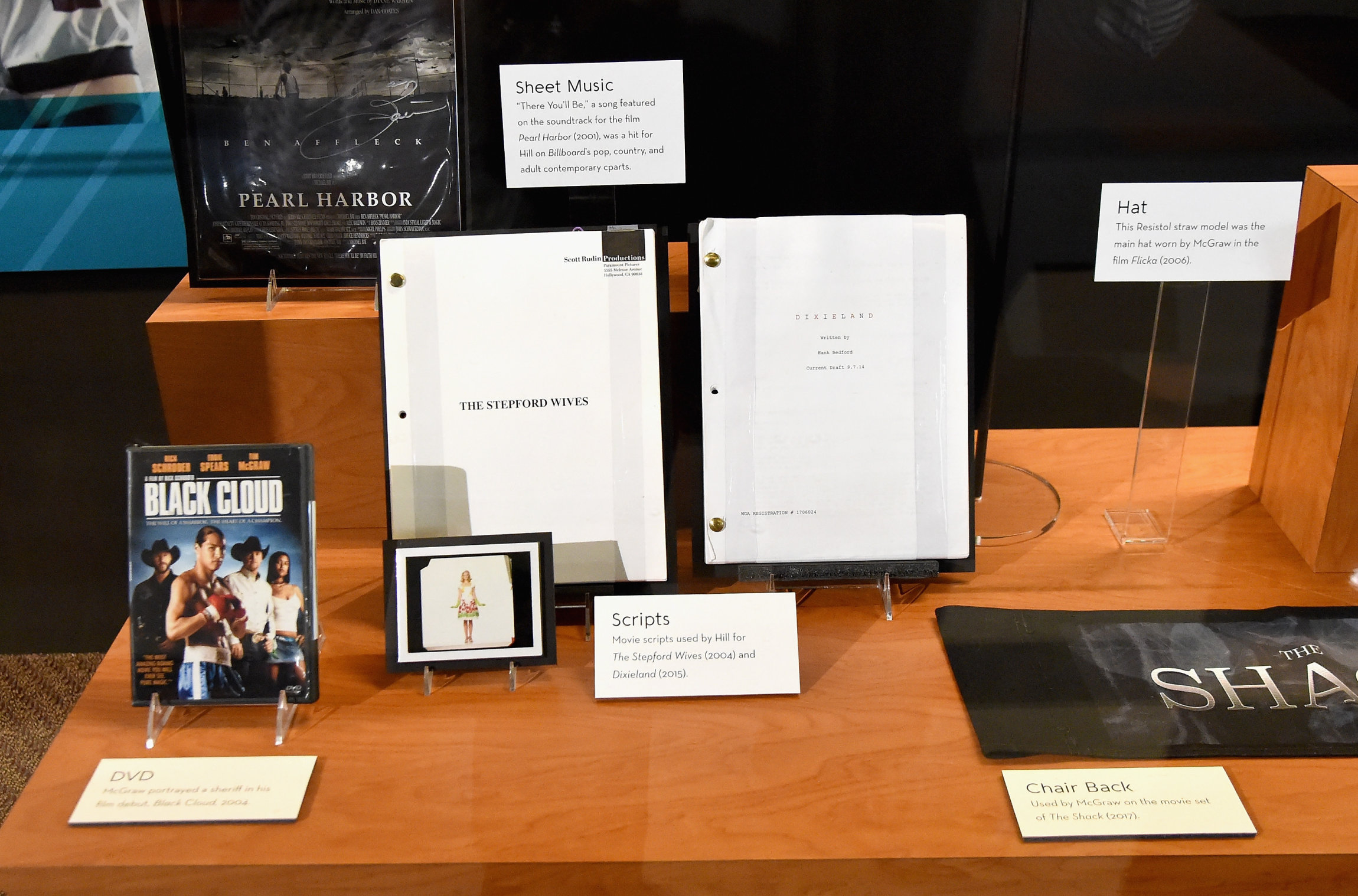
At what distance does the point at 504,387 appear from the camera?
1.17 meters

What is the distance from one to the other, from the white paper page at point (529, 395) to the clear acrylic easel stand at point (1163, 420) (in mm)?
595

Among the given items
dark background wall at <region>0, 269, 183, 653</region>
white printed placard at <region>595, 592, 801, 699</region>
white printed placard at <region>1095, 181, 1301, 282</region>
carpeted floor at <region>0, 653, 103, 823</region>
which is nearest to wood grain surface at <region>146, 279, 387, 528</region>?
white printed placard at <region>595, 592, 801, 699</region>

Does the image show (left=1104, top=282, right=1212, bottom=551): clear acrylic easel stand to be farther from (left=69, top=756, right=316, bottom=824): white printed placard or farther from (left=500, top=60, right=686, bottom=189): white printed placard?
(left=69, top=756, right=316, bottom=824): white printed placard

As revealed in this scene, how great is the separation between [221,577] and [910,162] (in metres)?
0.85

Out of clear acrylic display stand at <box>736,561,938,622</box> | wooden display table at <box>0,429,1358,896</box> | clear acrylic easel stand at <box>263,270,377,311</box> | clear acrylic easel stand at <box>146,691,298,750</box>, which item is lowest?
wooden display table at <box>0,429,1358,896</box>

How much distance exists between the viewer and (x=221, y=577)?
3.51 feet

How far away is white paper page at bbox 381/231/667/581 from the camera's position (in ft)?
3.80

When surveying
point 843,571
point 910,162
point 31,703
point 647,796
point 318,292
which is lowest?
point 31,703

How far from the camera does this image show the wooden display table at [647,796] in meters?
0.93


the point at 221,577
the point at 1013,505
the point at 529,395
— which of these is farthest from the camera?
the point at 1013,505

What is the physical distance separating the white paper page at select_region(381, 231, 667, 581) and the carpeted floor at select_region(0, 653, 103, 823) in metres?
1.24

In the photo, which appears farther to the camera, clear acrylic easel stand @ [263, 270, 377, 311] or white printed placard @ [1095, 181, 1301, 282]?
clear acrylic easel stand @ [263, 270, 377, 311]

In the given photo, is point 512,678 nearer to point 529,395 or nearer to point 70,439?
point 529,395

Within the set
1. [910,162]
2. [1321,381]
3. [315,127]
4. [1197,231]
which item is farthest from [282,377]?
Result: [1321,381]
